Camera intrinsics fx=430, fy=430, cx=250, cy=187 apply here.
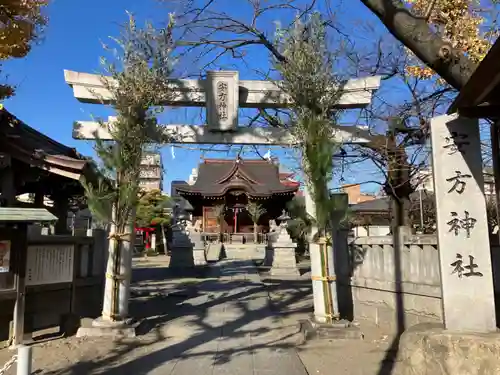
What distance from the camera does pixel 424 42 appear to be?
514 cm

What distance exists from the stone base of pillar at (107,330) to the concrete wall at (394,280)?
4286mm

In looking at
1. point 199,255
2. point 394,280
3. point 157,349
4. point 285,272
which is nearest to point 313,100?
point 394,280

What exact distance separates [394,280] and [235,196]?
1189 inches

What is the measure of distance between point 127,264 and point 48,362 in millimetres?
2089

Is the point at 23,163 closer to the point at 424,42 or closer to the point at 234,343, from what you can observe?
the point at 234,343

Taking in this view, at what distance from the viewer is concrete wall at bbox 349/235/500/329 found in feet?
21.7

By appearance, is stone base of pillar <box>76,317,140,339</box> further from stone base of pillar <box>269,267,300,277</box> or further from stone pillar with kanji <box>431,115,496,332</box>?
stone base of pillar <box>269,267,300,277</box>

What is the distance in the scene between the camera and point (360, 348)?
21.2ft

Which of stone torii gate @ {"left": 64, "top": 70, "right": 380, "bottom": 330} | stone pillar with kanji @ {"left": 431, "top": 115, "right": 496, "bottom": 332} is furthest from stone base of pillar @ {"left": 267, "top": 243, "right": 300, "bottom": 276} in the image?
stone pillar with kanji @ {"left": 431, "top": 115, "right": 496, "bottom": 332}

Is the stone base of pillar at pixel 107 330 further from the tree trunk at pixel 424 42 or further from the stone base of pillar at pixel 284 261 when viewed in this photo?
the stone base of pillar at pixel 284 261

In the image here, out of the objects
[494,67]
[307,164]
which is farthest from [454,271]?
[307,164]

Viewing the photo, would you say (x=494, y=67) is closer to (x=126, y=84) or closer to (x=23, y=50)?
(x=126, y=84)

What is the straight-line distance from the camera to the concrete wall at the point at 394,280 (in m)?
6.62

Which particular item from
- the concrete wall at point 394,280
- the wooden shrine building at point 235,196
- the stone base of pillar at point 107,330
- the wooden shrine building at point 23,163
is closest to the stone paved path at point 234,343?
the stone base of pillar at point 107,330
